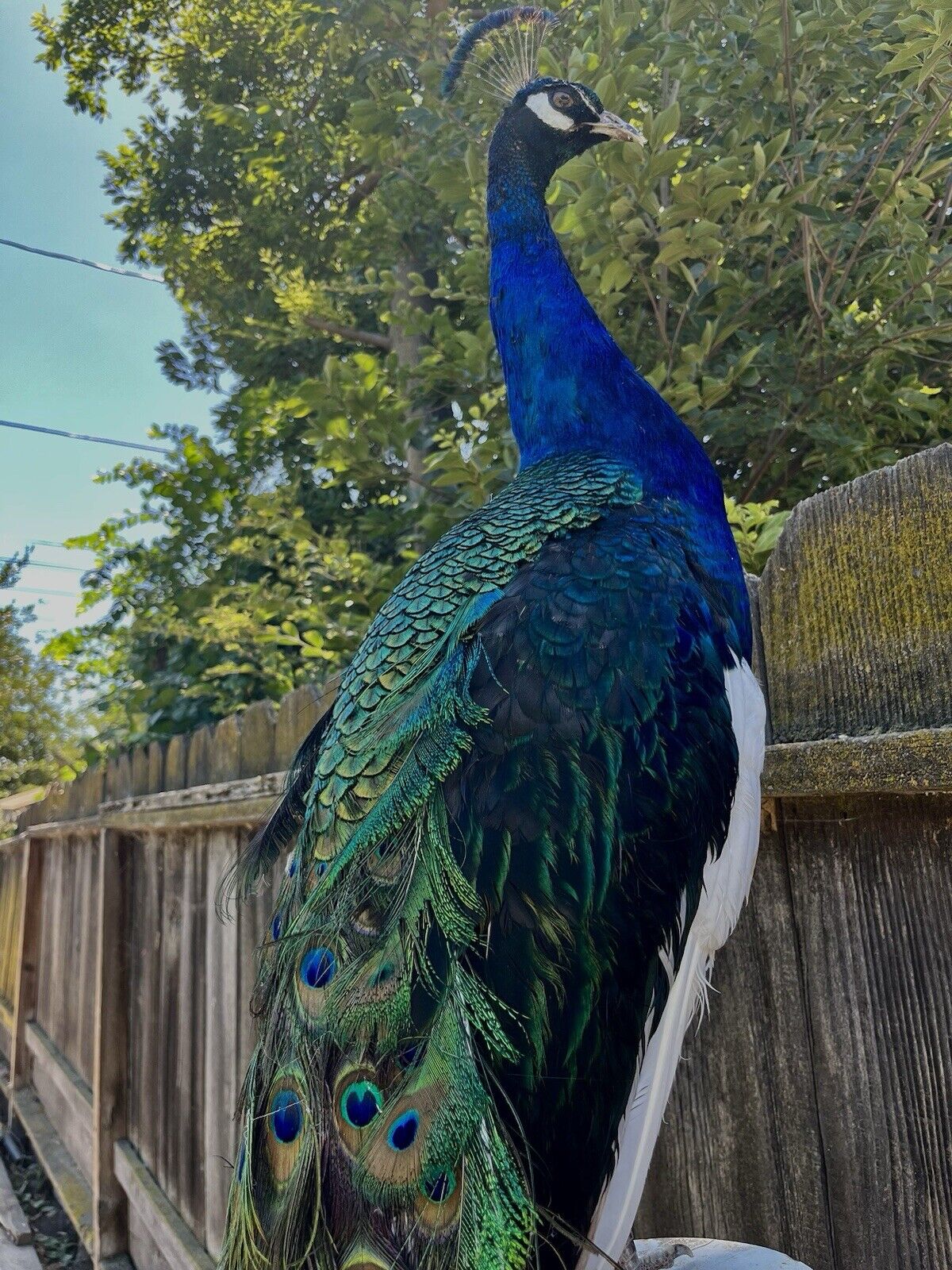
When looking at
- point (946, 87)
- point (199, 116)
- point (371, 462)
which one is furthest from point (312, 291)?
point (199, 116)

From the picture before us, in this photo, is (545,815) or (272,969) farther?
(272,969)

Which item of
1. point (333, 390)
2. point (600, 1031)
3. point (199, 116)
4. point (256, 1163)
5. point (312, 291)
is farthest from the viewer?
point (199, 116)

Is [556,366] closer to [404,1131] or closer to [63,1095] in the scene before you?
[404,1131]

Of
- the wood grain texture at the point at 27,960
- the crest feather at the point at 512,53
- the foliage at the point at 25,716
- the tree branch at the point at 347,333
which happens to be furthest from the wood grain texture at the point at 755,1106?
the foliage at the point at 25,716

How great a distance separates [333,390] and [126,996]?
262 centimetres

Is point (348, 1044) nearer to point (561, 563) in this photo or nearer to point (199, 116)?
point (561, 563)

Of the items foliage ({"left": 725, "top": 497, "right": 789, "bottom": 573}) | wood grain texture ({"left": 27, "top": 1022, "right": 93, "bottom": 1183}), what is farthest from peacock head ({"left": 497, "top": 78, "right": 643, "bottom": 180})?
wood grain texture ({"left": 27, "top": 1022, "right": 93, "bottom": 1183})

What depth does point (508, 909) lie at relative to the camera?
42.2 inches

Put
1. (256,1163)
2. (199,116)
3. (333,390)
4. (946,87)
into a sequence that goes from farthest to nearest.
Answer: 1. (199,116)
2. (333,390)
3. (946,87)
4. (256,1163)

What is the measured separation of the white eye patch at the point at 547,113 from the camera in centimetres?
213

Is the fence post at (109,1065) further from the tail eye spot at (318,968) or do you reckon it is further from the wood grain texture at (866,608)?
the wood grain texture at (866,608)

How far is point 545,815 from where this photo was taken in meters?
1.10

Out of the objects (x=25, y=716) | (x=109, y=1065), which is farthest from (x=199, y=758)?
(x=25, y=716)

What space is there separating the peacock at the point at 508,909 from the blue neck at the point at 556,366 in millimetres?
340
